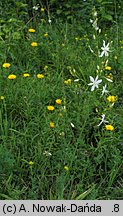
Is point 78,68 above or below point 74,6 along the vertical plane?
below

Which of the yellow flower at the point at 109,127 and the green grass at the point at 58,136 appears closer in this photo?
the green grass at the point at 58,136

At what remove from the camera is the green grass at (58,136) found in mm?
2486

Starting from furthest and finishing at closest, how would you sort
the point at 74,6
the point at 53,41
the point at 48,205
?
1. the point at 74,6
2. the point at 53,41
3. the point at 48,205

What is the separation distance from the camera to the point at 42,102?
3.05m

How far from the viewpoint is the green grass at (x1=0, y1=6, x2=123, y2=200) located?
249 cm

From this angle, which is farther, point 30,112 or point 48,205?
point 30,112

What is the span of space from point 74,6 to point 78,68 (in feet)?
2.95

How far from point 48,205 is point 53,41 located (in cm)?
190

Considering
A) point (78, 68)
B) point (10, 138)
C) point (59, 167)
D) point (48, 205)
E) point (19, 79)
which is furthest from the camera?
point (78, 68)

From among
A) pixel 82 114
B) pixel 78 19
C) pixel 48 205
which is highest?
pixel 78 19

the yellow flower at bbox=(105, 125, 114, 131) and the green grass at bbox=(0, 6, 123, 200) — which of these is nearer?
the green grass at bbox=(0, 6, 123, 200)

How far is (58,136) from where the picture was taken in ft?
8.73

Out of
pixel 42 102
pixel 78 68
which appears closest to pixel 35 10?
pixel 78 68

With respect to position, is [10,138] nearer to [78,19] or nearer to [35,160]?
[35,160]
